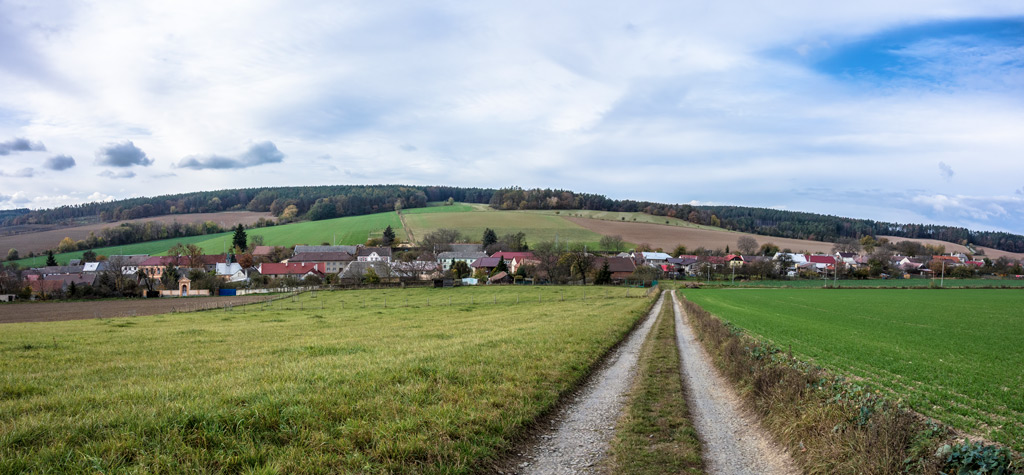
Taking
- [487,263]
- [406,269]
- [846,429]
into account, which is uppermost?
[846,429]

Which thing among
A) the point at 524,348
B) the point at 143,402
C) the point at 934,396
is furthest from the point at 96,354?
the point at 934,396

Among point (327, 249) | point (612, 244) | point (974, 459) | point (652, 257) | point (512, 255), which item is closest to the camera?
point (974, 459)

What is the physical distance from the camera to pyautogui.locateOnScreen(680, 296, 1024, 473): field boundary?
20.2ft

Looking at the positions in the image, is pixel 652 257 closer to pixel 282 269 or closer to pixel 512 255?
pixel 512 255

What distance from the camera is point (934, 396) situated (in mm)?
11875

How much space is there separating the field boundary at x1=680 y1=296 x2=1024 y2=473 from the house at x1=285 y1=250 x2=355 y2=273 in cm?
12313

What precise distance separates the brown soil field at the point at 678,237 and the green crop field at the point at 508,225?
6971 millimetres

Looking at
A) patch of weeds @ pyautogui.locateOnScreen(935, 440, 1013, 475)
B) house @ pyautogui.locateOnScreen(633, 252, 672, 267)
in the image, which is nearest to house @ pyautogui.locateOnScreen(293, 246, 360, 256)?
house @ pyautogui.locateOnScreen(633, 252, 672, 267)

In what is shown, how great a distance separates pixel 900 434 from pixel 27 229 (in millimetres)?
205060

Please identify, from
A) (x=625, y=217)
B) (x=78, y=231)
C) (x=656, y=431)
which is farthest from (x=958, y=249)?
(x=78, y=231)

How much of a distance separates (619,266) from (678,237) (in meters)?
47.0

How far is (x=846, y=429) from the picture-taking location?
24.9 feet

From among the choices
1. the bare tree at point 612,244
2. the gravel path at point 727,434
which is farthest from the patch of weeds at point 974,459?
the bare tree at point 612,244

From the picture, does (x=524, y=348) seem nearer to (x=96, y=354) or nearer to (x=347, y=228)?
(x=96, y=354)
